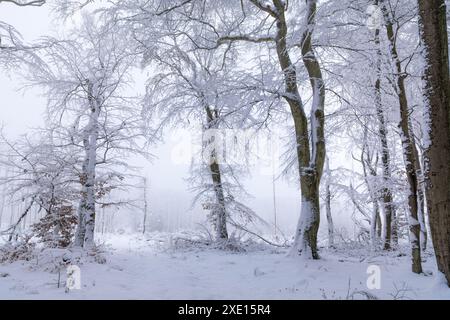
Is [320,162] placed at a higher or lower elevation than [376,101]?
lower

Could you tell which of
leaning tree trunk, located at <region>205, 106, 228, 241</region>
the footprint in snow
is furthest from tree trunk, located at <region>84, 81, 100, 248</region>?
the footprint in snow

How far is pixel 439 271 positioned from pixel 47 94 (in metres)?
12.2

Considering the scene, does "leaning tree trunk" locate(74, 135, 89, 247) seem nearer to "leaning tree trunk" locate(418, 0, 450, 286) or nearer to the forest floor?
the forest floor

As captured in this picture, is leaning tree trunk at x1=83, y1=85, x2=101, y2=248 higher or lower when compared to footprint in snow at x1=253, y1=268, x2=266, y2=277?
higher

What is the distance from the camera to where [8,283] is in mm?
5402

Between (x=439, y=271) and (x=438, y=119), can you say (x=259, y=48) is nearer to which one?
(x=438, y=119)

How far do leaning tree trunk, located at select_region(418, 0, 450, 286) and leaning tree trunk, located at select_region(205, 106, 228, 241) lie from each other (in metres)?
8.32

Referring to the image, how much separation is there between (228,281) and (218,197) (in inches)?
268

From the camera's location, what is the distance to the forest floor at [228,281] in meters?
4.79

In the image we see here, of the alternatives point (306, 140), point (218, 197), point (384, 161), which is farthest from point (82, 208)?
point (384, 161)

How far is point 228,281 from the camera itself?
6105 millimetres

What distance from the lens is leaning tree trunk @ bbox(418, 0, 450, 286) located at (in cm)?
454
